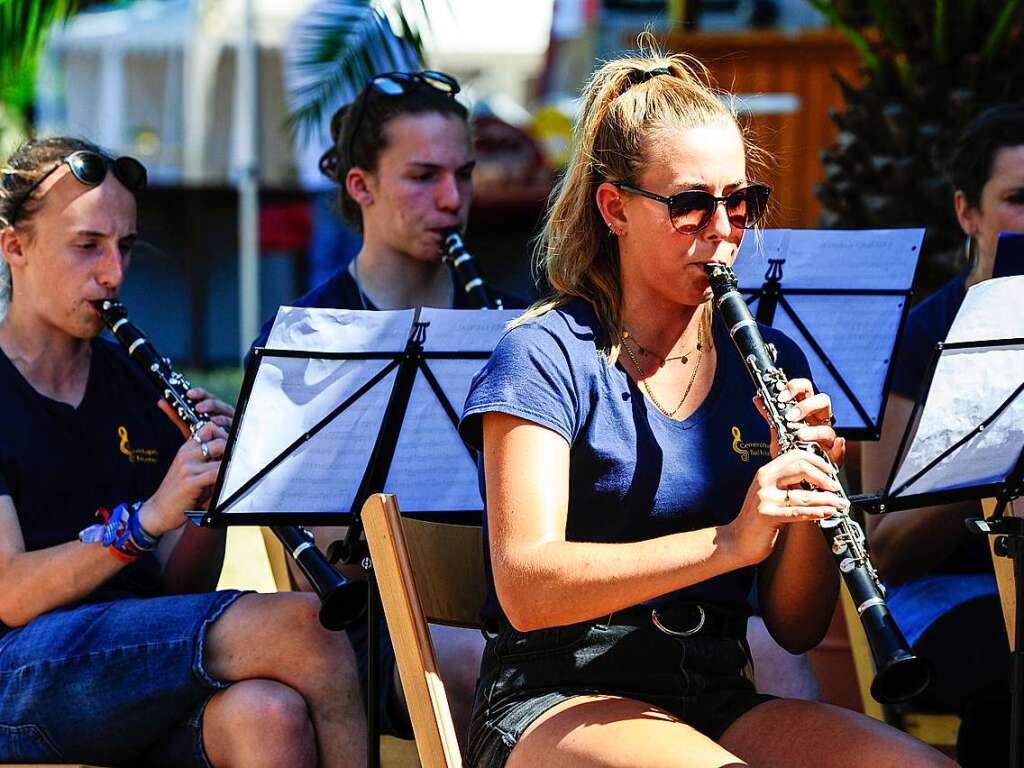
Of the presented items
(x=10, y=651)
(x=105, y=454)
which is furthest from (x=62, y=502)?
(x=10, y=651)

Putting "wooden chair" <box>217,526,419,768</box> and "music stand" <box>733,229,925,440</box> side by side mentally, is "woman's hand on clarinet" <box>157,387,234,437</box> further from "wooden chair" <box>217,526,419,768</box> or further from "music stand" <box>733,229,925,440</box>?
"music stand" <box>733,229,925,440</box>

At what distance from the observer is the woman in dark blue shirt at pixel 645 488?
2.01 m

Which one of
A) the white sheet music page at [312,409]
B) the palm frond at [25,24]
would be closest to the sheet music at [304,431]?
the white sheet music page at [312,409]

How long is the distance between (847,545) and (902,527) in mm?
959

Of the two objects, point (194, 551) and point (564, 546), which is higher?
point (564, 546)

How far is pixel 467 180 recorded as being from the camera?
3.80m

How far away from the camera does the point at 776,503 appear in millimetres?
1943

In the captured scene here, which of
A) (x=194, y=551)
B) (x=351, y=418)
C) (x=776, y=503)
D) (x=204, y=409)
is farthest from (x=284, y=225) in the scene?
(x=776, y=503)

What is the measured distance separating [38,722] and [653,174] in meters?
1.37

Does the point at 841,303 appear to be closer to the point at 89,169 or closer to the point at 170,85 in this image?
the point at 89,169

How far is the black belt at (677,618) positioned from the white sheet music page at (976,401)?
1.17 feet

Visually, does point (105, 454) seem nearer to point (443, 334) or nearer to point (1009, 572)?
point (443, 334)

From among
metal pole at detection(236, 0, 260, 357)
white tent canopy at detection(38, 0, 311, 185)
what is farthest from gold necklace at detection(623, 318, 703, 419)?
white tent canopy at detection(38, 0, 311, 185)

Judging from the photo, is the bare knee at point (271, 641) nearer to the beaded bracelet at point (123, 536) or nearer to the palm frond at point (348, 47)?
the beaded bracelet at point (123, 536)
